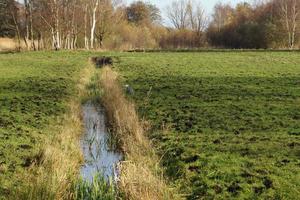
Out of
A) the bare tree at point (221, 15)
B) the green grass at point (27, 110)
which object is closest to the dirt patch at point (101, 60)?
the green grass at point (27, 110)

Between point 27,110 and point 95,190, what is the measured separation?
913 centimetres

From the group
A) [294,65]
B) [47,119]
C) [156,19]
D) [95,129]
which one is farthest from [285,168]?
[156,19]

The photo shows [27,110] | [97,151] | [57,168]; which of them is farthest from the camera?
[27,110]

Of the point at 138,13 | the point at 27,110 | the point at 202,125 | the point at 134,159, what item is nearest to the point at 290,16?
the point at 138,13

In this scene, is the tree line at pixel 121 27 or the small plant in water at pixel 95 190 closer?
the small plant in water at pixel 95 190

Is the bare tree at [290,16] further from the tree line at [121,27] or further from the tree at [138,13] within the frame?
the tree at [138,13]

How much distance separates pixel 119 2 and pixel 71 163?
69.8 meters

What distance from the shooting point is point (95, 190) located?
9.09 meters

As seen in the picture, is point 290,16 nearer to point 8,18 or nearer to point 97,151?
point 8,18

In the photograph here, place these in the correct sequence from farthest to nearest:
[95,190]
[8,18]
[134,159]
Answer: [8,18]
[134,159]
[95,190]

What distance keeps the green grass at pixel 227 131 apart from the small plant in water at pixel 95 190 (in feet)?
4.54

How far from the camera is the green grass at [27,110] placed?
1097cm

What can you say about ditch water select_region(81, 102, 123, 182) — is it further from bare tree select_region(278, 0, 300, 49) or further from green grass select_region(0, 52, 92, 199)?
bare tree select_region(278, 0, 300, 49)

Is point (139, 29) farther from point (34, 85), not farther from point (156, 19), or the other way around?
point (34, 85)
